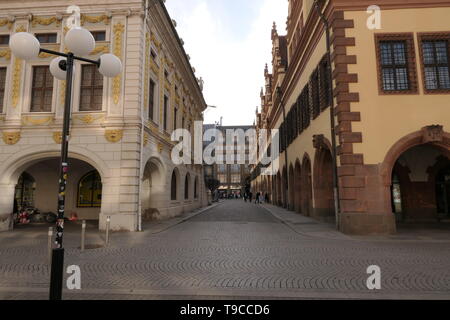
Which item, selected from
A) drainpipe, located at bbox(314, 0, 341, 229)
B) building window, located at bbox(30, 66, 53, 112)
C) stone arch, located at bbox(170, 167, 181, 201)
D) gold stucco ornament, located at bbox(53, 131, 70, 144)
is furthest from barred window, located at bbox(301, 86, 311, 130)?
building window, located at bbox(30, 66, 53, 112)

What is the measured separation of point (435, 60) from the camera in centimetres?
1305

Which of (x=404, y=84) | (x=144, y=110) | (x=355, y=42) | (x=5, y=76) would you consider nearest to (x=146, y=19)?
(x=144, y=110)

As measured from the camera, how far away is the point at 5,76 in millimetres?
15719

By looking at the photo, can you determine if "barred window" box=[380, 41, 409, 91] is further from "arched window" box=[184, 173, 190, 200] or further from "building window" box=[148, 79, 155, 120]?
"arched window" box=[184, 173, 190, 200]

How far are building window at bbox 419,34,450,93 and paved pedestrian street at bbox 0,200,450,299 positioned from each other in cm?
655

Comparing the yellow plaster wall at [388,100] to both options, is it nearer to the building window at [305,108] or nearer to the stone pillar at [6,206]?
the building window at [305,108]

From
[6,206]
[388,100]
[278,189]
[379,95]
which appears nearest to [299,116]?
[379,95]

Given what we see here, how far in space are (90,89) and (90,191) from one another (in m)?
7.48

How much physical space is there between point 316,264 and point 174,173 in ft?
54.5

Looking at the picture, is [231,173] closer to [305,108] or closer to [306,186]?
[306,186]

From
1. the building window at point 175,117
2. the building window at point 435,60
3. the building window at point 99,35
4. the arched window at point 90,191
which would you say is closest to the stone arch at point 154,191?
the arched window at point 90,191

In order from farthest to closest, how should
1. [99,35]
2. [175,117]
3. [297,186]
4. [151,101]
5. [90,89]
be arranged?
[297,186]
[175,117]
[151,101]
[99,35]
[90,89]

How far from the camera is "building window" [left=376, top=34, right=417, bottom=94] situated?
42.2ft

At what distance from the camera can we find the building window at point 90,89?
1498 cm
